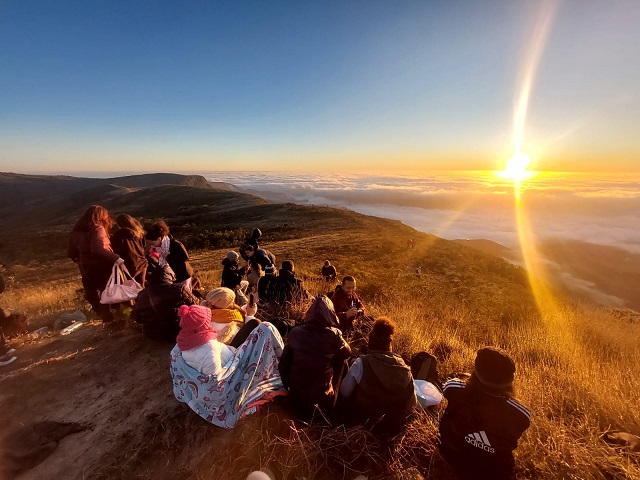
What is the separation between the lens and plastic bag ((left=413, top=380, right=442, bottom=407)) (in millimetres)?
3840

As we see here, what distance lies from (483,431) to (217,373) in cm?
262

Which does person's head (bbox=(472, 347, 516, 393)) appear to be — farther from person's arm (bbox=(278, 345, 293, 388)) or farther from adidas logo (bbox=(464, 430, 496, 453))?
person's arm (bbox=(278, 345, 293, 388))

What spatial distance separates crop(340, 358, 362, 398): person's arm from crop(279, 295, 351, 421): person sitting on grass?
0.14 m

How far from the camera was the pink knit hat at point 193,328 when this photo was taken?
3.28m

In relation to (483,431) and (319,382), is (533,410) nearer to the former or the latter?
(483,431)

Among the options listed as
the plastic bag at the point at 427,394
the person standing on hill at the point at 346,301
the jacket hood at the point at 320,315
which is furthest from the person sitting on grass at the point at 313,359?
the person standing on hill at the point at 346,301

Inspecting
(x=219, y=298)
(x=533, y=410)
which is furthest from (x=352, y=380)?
(x=533, y=410)

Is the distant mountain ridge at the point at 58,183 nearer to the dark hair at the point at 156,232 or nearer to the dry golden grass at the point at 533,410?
the dark hair at the point at 156,232

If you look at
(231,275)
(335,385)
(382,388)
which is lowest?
(335,385)

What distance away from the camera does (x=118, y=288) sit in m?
5.58

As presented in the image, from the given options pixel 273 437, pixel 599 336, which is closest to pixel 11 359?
pixel 273 437

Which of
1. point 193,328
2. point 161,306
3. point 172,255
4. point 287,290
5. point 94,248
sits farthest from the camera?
point 287,290

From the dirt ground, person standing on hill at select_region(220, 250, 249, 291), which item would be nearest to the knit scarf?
the dirt ground

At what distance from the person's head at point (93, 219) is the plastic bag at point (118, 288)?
83cm
